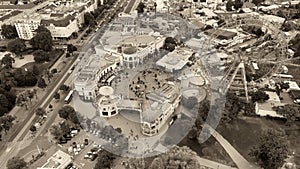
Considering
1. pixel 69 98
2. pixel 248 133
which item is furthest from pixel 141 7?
pixel 248 133

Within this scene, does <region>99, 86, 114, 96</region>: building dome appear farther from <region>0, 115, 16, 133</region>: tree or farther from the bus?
<region>0, 115, 16, 133</region>: tree

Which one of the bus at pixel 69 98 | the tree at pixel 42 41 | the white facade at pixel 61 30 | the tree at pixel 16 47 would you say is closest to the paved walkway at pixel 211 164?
the bus at pixel 69 98

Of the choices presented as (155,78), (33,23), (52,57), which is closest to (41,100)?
(52,57)

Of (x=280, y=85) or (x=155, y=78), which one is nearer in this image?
(x=280, y=85)

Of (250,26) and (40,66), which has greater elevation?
(250,26)

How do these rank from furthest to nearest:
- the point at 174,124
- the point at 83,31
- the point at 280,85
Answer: the point at 83,31 → the point at 280,85 → the point at 174,124

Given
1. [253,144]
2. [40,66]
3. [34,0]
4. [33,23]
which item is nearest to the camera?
[253,144]

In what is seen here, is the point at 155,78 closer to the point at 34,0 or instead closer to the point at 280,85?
the point at 280,85
